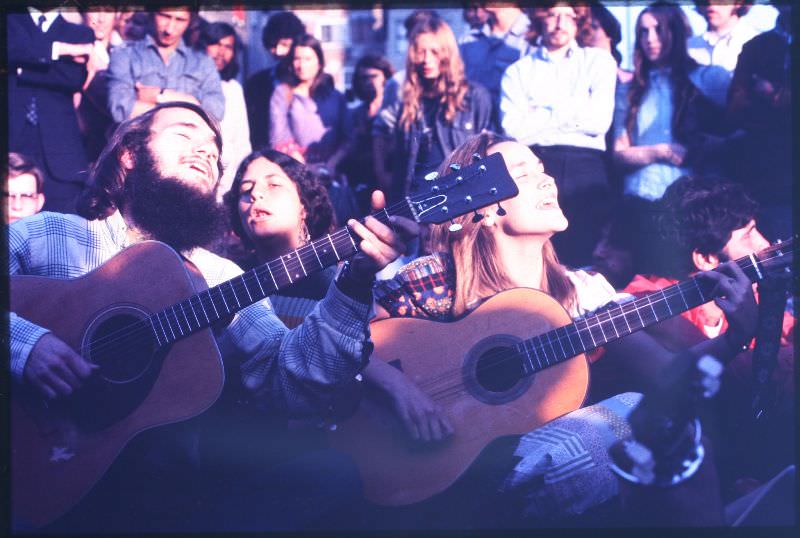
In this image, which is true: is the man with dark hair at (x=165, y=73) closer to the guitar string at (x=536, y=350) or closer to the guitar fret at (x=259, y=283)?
the guitar fret at (x=259, y=283)

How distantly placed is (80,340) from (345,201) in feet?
3.78

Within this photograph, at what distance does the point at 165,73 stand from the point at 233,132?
0.35 metres

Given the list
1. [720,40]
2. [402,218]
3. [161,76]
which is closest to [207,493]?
[402,218]

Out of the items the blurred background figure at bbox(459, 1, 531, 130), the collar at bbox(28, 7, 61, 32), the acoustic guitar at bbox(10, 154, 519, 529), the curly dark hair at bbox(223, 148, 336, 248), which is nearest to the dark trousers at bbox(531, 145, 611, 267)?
the blurred background figure at bbox(459, 1, 531, 130)

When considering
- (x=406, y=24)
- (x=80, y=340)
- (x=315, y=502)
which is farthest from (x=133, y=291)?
(x=406, y=24)

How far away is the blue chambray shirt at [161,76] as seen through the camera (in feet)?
10.8

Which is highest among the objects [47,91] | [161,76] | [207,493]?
[47,91]

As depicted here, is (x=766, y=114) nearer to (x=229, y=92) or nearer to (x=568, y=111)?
(x=568, y=111)

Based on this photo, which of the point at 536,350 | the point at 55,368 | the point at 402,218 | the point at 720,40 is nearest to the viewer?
the point at 402,218

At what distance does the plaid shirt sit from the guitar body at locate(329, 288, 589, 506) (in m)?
0.26

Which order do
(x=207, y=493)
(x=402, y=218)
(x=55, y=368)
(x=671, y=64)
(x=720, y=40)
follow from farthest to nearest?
(x=671, y=64) → (x=720, y=40) → (x=207, y=493) → (x=55, y=368) → (x=402, y=218)

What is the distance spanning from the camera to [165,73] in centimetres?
332

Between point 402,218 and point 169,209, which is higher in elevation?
point 169,209

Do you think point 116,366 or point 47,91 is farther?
point 47,91
